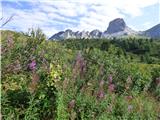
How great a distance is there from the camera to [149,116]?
8.74 meters

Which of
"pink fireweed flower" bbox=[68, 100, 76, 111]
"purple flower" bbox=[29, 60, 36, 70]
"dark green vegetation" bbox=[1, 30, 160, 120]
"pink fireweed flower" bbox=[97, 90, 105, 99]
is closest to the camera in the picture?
"dark green vegetation" bbox=[1, 30, 160, 120]

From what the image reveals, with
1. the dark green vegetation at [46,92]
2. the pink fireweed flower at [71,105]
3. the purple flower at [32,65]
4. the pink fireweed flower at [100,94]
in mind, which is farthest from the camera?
the pink fireweed flower at [100,94]

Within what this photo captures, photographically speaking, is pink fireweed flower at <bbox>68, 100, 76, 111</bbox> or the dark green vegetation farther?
pink fireweed flower at <bbox>68, 100, 76, 111</bbox>

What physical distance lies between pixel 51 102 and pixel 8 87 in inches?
32.1

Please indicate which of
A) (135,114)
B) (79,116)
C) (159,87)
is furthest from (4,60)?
(159,87)

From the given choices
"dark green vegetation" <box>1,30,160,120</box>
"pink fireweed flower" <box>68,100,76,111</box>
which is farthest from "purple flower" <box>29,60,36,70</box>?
"pink fireweed flower" <box>68,100,76,111</box>

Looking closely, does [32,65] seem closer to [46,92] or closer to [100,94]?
[46,92]

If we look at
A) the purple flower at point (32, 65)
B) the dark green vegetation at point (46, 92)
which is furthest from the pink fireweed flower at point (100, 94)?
the purple flower at point (32, 65)

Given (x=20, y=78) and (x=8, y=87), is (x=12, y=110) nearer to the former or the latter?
(x=8, y=87)

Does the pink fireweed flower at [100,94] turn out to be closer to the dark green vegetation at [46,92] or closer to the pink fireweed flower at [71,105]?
the dark green vegetation at [46,92]

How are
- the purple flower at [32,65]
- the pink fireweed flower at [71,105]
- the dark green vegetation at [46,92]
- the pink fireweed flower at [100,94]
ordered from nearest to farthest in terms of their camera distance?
1. the dark green vegetation at [46,92]
2. the pink fireweed flower at [71,105]
3. the purple flower at [32,65]
4. the pink fireweed flower at [100,94]

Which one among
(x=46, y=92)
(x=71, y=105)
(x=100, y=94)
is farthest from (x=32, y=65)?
(x=100, y=94)

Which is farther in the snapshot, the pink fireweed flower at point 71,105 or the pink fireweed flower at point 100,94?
the pink fireweed flower at point 100,94

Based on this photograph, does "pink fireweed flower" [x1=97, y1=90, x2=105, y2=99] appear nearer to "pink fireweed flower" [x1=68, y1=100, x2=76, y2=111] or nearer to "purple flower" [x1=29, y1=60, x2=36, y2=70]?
"pink fireweed flower" [x1=68, y1=100, x2=76, y2=111]
